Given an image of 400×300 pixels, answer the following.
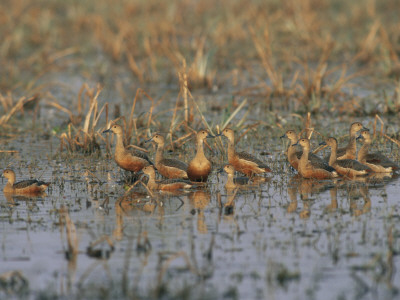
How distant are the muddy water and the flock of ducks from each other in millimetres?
226

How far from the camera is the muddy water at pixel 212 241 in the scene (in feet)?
21.1

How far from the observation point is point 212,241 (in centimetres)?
709

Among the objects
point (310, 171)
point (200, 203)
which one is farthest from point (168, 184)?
Answer: point (310, 171)

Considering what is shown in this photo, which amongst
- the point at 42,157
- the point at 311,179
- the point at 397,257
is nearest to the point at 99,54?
the point at 42,157

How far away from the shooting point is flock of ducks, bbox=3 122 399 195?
409 inches

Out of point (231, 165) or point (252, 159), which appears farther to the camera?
point (252, 159)

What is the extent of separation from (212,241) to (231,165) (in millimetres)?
3592

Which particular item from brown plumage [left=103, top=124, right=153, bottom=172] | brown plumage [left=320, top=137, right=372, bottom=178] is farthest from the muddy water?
brown plumage [left=103, top=124, right=153, bottom=172]

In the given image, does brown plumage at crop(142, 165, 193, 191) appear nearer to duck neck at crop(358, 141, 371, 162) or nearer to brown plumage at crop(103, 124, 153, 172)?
brown plumage at crop(103, 124, 153, 172)

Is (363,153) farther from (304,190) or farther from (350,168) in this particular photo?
(304,190)

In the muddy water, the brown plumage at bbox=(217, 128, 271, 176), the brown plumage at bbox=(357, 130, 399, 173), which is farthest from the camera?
the brown plumage at bbox=(217, 128, 271, 176)

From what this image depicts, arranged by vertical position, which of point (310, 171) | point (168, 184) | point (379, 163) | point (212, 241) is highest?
point (379, 163)

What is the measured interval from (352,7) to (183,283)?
77.8 ft

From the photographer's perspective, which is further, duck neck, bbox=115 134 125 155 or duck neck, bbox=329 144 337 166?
duck neck, bbox=115 134 125 155
